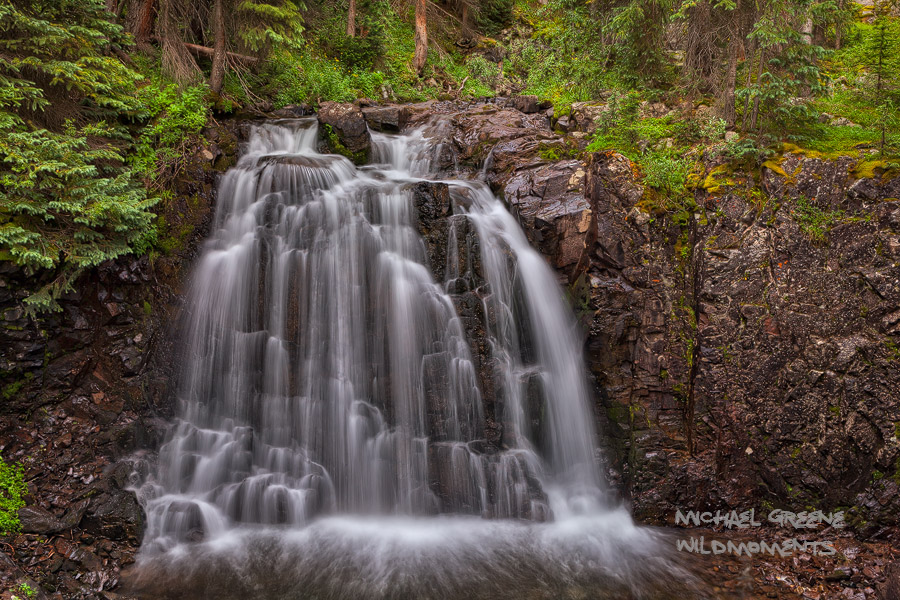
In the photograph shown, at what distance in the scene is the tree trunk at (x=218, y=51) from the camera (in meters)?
10.4

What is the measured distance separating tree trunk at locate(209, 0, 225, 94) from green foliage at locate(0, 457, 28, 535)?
26.8 feet

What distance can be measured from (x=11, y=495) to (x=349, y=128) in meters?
8.44

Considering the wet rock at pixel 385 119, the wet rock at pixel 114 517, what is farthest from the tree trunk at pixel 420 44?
the wet rock at pixel 114 517

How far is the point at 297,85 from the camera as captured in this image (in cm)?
1284

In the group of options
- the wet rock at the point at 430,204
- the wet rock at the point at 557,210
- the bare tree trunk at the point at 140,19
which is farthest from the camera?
the bare tree trunk at the point at 140,19

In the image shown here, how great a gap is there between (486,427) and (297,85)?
10.8 m

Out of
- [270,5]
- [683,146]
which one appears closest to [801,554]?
[683,146]

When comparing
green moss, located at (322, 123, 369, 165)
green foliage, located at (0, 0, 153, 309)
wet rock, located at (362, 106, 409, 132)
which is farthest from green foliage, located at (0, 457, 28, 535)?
wet rock, located at (362, 106, 409, 132)

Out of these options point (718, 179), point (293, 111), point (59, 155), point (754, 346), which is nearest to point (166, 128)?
point (59, 155)

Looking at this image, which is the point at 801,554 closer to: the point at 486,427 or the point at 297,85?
the point at 486,427

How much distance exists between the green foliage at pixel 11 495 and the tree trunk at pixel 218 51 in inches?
322

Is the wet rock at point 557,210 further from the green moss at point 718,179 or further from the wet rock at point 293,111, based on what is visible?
the wet rock at point 293,111

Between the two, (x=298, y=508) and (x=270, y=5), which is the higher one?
(x=270, y=5)

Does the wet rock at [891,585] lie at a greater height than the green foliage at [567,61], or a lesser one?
lesser
